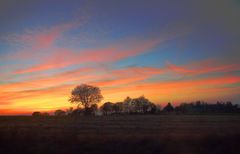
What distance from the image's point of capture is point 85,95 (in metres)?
114

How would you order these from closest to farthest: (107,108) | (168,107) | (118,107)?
(168,107)
(107,108)
(118,107)

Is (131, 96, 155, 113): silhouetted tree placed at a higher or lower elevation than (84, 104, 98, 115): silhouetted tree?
higher

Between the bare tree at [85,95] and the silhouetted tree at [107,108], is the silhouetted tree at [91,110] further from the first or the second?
the silhouetted tree at [107,108]

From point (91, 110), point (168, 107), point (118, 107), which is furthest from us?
point (118, 107)

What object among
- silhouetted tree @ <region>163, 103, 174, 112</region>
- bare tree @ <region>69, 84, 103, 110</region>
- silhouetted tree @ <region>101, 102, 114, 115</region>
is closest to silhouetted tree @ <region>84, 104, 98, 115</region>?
bare tree @ <region>69, 84, 103, 110</region>

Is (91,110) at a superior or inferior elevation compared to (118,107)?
inferior

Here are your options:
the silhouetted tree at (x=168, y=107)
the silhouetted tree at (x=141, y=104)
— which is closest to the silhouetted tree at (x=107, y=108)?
the silhouetted tree at (x=141, y=104)

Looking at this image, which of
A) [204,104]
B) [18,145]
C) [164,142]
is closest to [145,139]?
[164,142]

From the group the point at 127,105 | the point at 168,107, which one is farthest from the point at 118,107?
the point at 168,107

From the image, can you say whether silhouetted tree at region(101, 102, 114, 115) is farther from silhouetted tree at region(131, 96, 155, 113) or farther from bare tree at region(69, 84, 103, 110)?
bare tree at region(69, 84, 103, 110)

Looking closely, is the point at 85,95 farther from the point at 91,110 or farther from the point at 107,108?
the point at 107,108

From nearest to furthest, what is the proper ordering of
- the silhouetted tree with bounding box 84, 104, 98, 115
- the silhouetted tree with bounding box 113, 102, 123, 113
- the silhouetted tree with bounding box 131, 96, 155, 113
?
the silhouetted tree with bounding box 84, 104, 98, 115
the silhouetted tree with bounding box 131, 96, 155, 113
the silhouetted tree with bounding box 113, 102, 123, 113

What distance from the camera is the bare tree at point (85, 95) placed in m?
114

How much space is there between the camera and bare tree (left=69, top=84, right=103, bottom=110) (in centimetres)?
11356
